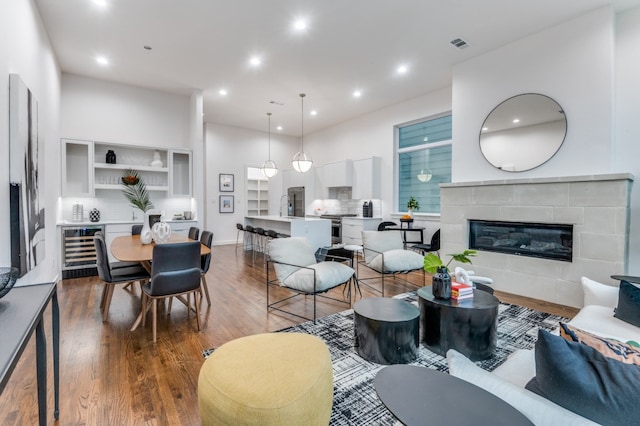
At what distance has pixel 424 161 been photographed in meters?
6.48

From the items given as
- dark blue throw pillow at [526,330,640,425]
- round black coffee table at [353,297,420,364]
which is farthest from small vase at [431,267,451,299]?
dark blue throw pillow at [526,330,640,425]

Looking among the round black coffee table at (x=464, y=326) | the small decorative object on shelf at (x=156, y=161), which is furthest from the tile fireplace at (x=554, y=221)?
the small decorative object on shelf at (x=156, y=161)

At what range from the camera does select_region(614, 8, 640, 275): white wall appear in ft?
11.4

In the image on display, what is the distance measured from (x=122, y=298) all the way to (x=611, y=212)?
19.4 ft

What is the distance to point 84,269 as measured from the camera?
4996 mm

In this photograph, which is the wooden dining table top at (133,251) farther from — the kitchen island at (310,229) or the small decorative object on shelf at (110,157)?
the small decorative object on shelf at (110,157)

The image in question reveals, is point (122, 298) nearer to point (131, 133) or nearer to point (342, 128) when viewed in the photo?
point (131, 133)

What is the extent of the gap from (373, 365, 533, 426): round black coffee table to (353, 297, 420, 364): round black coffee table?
1.09 m

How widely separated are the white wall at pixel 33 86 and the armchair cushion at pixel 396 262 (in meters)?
3.61

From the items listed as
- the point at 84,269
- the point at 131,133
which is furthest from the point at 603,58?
the point at 84,269

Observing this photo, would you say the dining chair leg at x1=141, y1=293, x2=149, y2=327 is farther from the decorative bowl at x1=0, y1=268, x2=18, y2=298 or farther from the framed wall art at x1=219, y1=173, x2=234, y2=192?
the framed wall art at x1=219, y1=173, x2=234, y2=192

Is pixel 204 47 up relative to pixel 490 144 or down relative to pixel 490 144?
up

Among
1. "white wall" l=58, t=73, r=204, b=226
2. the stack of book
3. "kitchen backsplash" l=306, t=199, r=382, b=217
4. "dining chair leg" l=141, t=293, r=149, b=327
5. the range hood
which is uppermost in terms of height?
"white wall" l=58, t=73, r=204, b=226

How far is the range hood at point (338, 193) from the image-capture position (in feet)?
26.8
